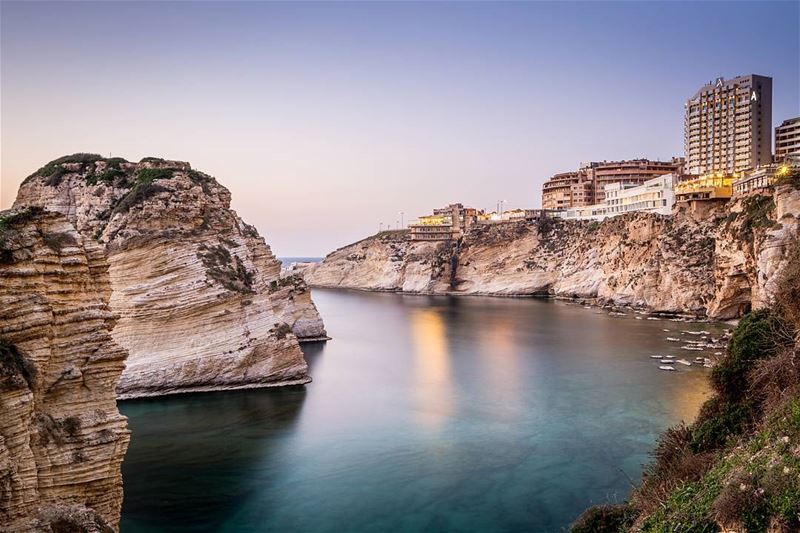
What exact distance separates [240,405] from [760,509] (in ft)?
68.8

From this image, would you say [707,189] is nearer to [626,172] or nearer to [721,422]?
[626,172]

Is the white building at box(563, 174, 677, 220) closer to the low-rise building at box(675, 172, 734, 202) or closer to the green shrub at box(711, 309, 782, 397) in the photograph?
the low-rise building at box(675, 172, 734, 202)

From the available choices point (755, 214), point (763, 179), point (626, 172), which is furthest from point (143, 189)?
point (626, 172)

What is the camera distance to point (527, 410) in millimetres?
24875

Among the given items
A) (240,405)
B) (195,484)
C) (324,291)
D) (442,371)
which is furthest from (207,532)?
(324,291)

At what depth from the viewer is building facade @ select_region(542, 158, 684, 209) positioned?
9469 cm

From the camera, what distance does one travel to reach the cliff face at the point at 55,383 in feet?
30.0

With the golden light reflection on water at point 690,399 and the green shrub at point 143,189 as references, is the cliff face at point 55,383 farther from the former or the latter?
the golden light reflection on water at point 690,399

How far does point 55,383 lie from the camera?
10.5 meters

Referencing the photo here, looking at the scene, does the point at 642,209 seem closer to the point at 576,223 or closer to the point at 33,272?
the point at 576,223

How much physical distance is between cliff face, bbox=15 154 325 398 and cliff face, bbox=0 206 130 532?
43.8ft

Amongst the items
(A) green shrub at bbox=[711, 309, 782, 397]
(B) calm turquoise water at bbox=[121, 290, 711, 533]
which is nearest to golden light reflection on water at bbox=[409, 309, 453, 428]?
(B) calm turquoise water at bbox=[121, 290, 711, 533]

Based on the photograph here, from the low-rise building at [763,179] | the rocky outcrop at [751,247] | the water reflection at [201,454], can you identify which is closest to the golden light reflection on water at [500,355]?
the water reflection at [201,454]

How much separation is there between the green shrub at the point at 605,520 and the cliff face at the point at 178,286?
18.2m
